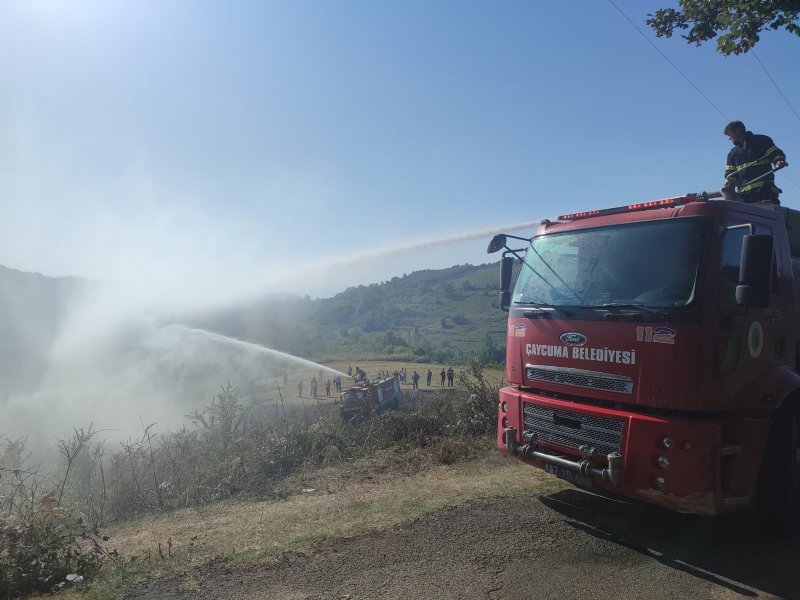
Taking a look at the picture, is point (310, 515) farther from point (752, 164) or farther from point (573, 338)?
point (752, 164)

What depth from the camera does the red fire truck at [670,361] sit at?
4.15m

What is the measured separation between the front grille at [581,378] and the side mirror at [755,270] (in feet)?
3.66

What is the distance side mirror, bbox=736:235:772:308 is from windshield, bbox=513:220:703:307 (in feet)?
1.10

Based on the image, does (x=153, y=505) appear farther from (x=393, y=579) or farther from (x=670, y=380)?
(x=670, y=380)

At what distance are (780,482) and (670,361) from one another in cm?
163

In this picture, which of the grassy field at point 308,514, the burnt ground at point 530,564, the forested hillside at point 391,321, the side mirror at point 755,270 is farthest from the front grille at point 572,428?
the forested hillside at point 391,321

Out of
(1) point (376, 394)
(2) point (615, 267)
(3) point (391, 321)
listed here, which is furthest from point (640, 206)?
(3) point (391, 321)

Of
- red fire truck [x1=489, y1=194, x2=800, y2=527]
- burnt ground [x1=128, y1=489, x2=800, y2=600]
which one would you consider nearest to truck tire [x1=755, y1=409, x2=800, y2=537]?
red fire truck [x1=489, y1=194, x2=800, y2=527]

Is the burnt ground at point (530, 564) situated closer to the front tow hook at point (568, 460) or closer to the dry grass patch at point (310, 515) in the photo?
the dry grass patch at point (310, 515)

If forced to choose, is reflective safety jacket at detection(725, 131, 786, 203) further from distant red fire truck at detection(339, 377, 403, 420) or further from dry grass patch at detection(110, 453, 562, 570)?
distant red fire truck at detection(339, 377, 403, 420)

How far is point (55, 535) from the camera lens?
4.34 meters

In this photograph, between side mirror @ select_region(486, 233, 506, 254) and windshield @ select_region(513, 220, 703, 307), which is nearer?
windshield @ select_region(513, 220, 703, 307)

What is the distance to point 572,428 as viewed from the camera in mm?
4844

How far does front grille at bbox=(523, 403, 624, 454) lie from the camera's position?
14.8ft
